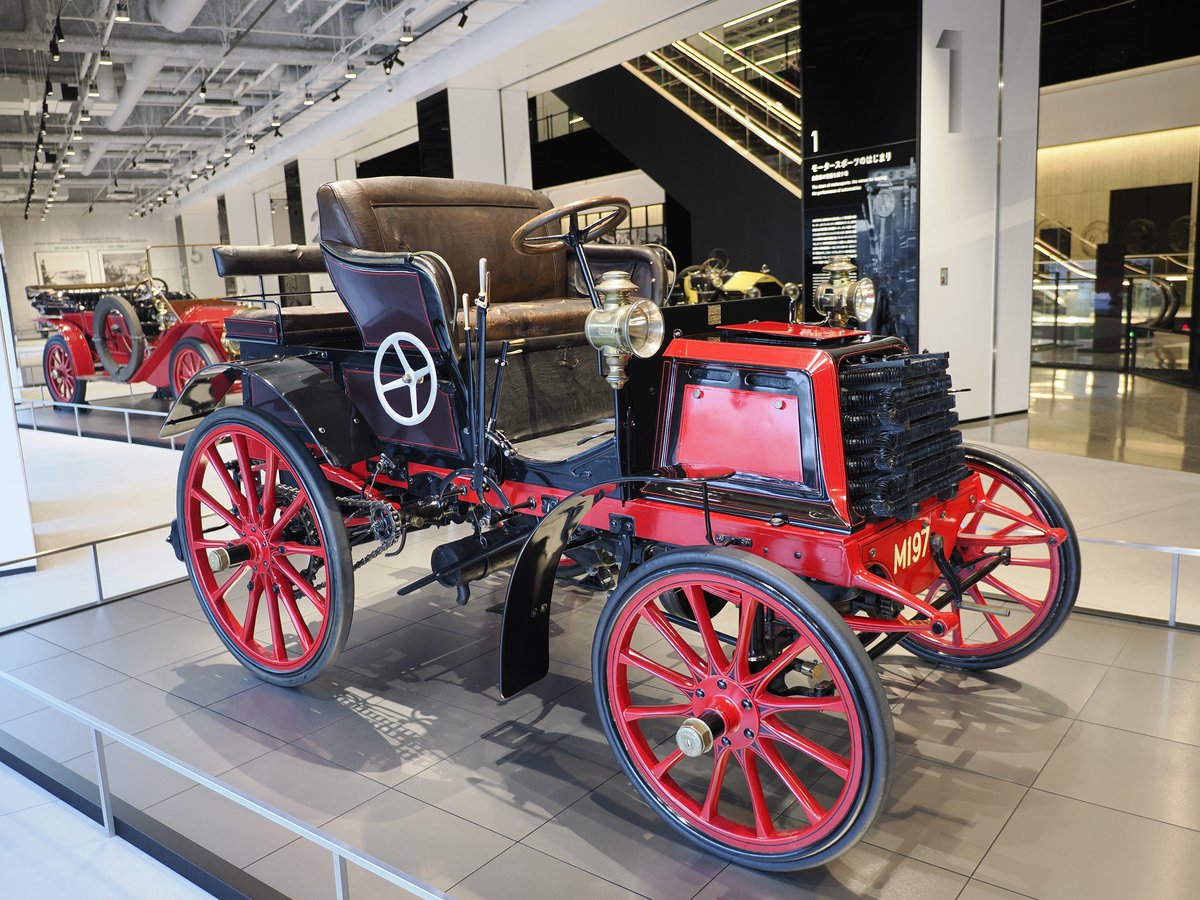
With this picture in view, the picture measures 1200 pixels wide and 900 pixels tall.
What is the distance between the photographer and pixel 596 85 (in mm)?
12578

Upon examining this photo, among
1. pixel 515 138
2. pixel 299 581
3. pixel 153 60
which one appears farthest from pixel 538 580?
pixel 153 60

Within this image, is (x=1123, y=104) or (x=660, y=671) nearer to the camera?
(x=660, y=671)

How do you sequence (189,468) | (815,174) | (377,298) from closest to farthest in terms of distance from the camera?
(377,298)
(189,468)
(815,174)

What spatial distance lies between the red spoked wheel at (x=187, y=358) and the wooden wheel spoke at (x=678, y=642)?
6.56 m

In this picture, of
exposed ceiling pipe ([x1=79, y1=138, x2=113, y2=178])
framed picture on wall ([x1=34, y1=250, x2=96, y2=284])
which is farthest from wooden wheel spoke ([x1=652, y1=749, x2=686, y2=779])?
framed picture on wall ([x1=34, y1=250, x2=96, y2=284])

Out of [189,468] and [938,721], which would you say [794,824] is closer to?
[938,721]

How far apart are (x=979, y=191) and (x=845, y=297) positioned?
15.9 ft

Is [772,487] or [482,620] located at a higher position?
[772,487]

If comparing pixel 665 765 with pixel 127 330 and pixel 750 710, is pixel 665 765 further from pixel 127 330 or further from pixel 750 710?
pixel 127 330

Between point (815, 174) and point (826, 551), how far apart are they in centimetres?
590

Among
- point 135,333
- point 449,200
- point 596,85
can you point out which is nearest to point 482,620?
point 449,200

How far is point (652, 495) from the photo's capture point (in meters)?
2.50

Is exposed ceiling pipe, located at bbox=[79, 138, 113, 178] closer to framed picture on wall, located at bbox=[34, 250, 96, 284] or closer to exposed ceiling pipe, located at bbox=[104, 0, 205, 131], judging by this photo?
framed picture on wall, located at bbox=[34, 250, 96, 284]

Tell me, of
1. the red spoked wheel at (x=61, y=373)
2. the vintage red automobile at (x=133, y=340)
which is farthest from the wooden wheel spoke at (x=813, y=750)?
the red spoked wheel at (x=61, y=373)
